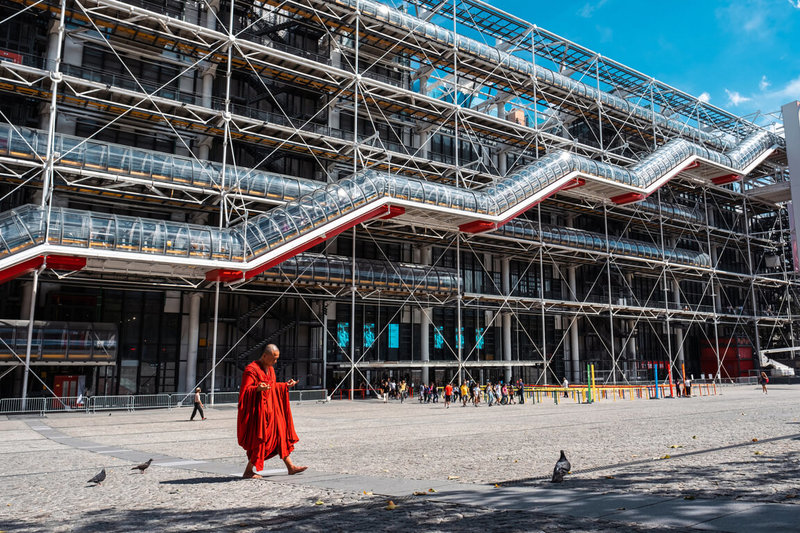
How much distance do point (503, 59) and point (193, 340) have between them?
22.6m

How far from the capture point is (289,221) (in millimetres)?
24141

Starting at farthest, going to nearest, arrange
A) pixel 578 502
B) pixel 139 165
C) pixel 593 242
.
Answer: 1. pixel 593 242
2. pixel 139 165
3. pixel 578 502

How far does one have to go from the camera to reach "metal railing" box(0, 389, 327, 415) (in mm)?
21156

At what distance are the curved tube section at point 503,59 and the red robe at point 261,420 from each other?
2637 cm

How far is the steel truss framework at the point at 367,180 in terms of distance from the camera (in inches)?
939

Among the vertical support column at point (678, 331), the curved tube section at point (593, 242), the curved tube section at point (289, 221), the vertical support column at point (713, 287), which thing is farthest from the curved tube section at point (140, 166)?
the vertical support column at point (713, 287)

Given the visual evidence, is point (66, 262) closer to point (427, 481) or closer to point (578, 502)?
point (427, 481)

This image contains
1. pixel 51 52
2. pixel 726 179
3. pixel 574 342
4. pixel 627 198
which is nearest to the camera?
pixel 51 52

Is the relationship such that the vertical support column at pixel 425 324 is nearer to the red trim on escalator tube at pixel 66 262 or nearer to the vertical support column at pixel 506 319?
the vertical support column at pixel 506 319

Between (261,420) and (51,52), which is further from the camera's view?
(51,52)

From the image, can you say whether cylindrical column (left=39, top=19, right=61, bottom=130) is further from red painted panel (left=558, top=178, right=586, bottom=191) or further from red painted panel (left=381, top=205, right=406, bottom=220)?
red painted panel (left=558, top=178, right=586, bottom=191)

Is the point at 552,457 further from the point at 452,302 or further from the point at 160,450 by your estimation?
the point at 452,302

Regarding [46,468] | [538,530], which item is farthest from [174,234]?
[538,530]

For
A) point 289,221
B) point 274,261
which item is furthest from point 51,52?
point 274,261
